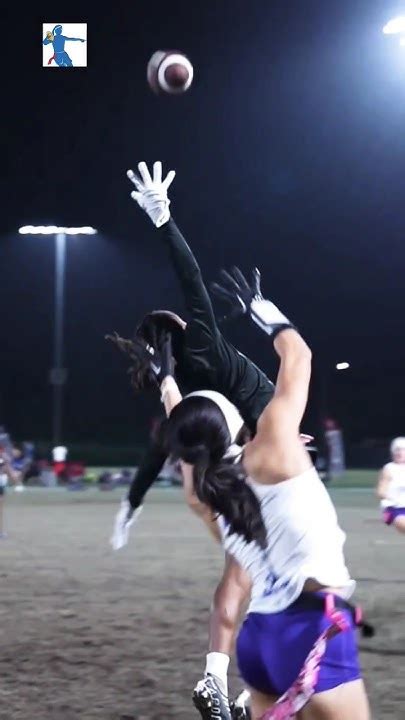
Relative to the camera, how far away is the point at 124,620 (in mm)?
9375

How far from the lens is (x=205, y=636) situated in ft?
28.3

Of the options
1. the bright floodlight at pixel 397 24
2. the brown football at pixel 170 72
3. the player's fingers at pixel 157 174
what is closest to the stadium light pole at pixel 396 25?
the bright floodlight at pixel 397 24

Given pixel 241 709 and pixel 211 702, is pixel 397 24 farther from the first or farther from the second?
pixel 211 702

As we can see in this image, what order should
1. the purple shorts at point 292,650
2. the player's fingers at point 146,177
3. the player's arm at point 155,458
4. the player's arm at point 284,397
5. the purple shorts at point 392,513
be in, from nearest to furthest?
the purple shorts at point 292,650, the player's arm at point 284,397, the player's arm at point 155,458, the player's fingers at point 146,177, the purple shorts at point 392,513

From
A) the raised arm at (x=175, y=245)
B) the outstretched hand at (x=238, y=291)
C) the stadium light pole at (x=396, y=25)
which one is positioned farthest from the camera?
the stadium light pole at (x=396, y=25)

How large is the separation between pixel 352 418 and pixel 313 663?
166 ft

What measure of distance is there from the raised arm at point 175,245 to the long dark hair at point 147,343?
0.76ft

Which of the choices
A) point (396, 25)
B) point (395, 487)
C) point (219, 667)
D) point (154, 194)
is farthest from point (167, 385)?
point (396, 25)

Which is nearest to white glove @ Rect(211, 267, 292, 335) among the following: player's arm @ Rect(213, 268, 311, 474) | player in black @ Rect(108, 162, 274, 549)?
player's arm @ Rect(213, 268, 311, 474)

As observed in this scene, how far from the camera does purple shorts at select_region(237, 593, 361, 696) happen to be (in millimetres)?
3686

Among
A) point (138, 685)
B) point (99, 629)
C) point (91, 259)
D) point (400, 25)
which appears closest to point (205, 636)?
point (99, 629)

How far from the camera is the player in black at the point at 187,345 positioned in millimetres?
5707

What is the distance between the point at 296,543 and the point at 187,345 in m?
2.29

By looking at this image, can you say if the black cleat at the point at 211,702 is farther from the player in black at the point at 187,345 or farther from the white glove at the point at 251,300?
the white glove at the point at 251,300
